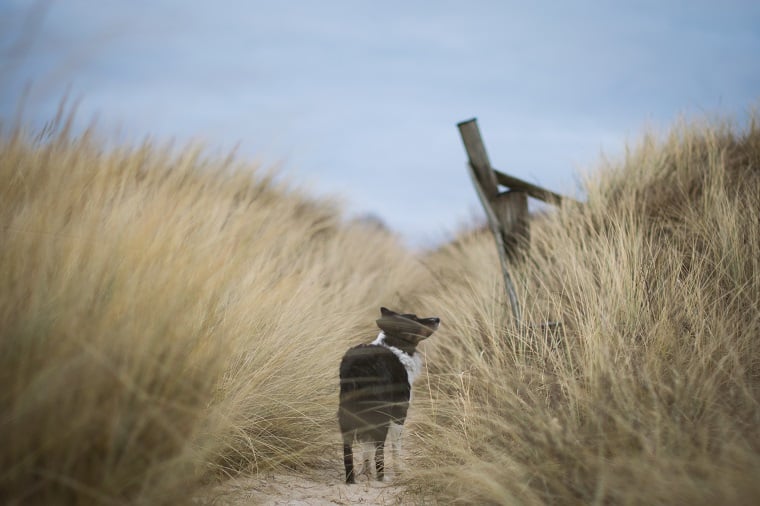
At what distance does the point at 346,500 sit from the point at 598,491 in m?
0.89

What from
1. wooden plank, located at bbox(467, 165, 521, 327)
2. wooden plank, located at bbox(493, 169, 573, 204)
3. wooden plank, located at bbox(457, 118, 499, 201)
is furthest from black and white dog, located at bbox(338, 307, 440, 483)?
wooden plank, located at bbox(493, 169, 573, 204)

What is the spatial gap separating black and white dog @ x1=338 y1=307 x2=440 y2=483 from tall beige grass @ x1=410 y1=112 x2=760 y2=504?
0.59ft

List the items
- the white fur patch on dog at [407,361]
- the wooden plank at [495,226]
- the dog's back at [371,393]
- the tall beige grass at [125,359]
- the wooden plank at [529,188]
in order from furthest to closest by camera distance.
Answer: the wooden plank at [529,188]
the wooden plank at [495,226]
the white fur patch on dog at [407,361]
the dog's back at [371,393]
the tall beige grass at [125,359]

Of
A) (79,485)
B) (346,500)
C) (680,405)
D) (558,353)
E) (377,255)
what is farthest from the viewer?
(377,255)

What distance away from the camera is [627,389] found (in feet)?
4.90

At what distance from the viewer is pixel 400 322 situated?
2.06m

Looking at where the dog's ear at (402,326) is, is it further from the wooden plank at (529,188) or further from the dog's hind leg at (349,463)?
the wooden plank at (529,188)

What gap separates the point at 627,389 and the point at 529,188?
265 cm

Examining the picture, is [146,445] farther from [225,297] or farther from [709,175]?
[709,175]

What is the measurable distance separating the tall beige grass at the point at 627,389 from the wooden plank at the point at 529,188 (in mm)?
734

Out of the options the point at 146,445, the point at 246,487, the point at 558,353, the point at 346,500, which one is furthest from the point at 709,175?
the point at 146,445

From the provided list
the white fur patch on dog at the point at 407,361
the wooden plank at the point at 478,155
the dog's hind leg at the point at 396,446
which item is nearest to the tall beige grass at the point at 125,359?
the dog's hind leg at the point at 396,446

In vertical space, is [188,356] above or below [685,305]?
above

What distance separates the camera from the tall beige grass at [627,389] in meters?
1.25
